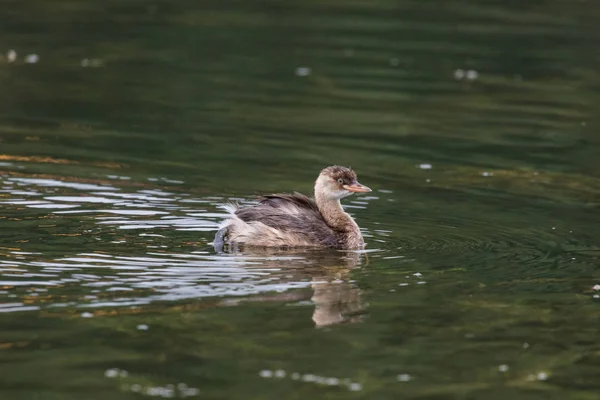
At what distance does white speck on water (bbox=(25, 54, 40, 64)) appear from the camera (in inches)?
917

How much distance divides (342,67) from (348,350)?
14.8 meters

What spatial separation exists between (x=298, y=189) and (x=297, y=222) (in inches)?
110

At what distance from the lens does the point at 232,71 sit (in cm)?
2302

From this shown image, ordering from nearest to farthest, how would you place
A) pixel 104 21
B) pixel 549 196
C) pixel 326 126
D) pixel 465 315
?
1. pixel 465 315
2. pixel 549 196
3. pixel 326 126
4. pixel 104 21

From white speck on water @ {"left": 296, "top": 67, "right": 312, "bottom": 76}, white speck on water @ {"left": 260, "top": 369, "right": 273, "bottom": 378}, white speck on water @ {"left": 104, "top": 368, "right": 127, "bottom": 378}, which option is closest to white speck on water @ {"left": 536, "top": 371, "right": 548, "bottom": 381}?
white speck on water @ {"left": 260, "top": 369, "right": 273, "bottom": 378}

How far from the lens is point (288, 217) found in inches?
509

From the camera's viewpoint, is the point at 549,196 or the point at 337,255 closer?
the point at 337,255

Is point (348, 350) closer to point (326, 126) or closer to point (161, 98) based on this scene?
point (326, 126)

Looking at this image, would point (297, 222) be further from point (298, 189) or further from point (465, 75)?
point (465, 75)

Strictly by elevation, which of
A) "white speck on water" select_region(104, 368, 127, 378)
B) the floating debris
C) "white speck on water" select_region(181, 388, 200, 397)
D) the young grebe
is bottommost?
"white speck on water" select_region(181, 388, 200, 397)

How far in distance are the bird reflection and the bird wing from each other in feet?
0.64

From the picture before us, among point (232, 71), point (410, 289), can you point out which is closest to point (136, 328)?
point (410, 289)

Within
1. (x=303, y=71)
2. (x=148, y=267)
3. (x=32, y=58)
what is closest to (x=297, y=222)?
(x=148, y=267)

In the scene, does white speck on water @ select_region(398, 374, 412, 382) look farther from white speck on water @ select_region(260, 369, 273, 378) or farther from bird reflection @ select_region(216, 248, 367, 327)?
bird reflection @ select_region(216, 248, 367, 327)
